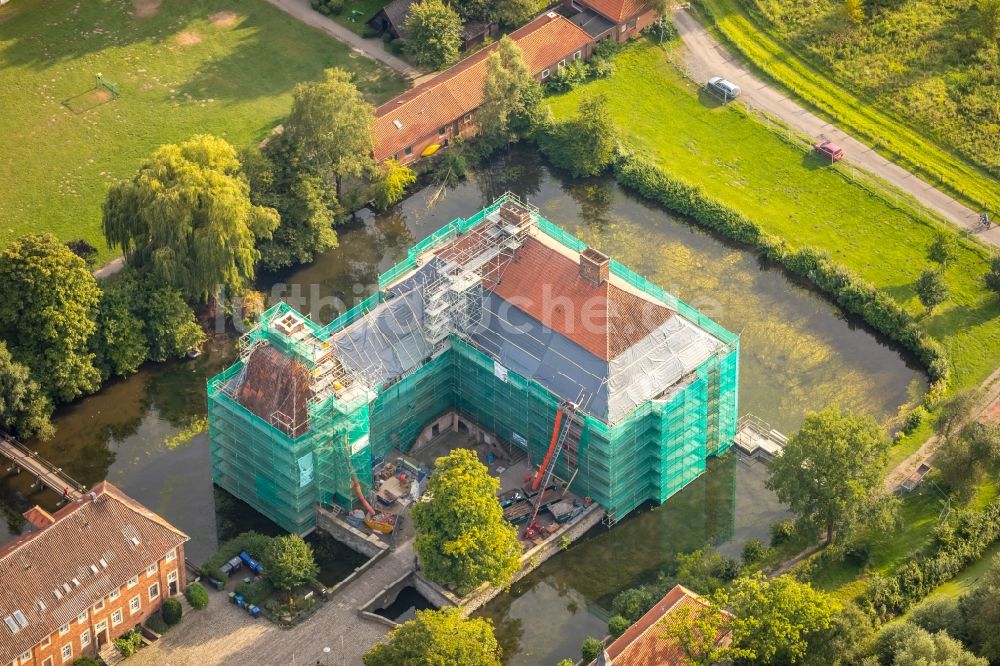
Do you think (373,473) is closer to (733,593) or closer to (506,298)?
(506,298)

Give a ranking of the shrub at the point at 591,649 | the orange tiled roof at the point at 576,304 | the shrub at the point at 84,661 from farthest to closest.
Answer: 1. the orange tiled roof at the point at 576,304
2. the shrub at the point at 591,649
3. the shrub at the point at 84,661

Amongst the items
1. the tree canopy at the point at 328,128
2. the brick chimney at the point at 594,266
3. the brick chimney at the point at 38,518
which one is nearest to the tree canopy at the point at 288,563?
the brick chimney at the point at 38,518

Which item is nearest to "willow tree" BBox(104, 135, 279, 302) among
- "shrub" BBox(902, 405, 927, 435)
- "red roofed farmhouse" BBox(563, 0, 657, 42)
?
"red roofed farmhouse" BBox(563, 0, 657, 42)

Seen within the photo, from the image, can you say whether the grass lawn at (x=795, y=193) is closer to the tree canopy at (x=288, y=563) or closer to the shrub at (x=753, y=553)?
the shrub at (x=753, y=553)

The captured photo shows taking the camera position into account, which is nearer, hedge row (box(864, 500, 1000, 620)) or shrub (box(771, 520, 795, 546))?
hedge row (box(864, 500, 1000, 620))

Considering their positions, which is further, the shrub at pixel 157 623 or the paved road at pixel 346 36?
the paved road at pixel 346 36

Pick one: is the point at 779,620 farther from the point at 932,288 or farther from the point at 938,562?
the point at 932,288

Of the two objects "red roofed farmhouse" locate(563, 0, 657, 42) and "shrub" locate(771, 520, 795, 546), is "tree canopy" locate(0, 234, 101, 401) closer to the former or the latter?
"shrub" locate(771, 520, 795, 546)
